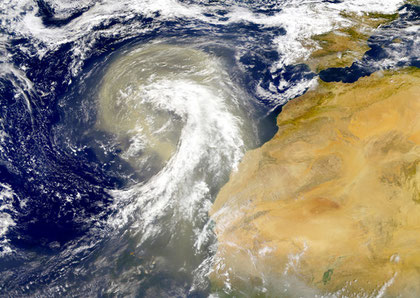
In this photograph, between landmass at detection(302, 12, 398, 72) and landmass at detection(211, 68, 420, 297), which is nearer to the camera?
landmass at detection(211, 68, 420, 297)

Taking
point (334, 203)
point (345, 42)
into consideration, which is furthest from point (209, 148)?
point (345, 42)

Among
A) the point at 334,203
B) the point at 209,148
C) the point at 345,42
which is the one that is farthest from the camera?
the point at 345,42

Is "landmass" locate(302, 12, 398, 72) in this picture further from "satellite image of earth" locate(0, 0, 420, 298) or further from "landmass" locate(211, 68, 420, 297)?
"landmass" locate(211, 68, 420, 297)

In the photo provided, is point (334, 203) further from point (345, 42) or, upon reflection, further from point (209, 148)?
point (345, 42)

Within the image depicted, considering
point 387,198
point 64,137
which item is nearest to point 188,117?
point 64,137

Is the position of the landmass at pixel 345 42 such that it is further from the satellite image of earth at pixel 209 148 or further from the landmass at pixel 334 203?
the landmass at pixel 334 203

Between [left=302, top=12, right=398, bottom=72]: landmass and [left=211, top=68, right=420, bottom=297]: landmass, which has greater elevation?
[left=302, top=12, right=398, bottom=72]: landmass

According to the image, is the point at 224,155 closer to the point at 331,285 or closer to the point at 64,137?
the point at 331,285

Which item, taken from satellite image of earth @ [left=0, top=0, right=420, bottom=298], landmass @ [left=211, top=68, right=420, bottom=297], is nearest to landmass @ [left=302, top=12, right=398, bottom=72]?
satellite image of earth @ [left=0, top=0, right=420, bottom=298]
